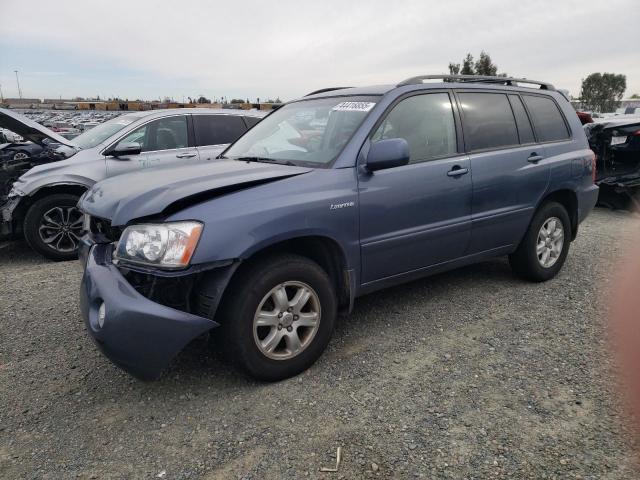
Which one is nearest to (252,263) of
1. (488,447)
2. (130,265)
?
(130,265)

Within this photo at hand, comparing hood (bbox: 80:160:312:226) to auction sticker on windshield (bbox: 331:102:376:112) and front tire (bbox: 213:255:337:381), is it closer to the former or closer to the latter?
front tire (bbox: 213:255:337:381)

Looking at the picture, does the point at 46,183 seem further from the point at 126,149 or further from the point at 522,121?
the point at 522,121

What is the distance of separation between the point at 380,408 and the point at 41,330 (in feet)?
8.62

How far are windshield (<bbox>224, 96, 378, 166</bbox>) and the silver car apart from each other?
130 cm

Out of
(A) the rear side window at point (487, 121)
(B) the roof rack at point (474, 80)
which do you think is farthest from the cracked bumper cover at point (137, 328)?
(A) the rear side window at point (487, 121)

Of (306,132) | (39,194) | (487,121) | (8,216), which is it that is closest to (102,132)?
(39,194)

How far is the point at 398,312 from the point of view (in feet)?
12.7

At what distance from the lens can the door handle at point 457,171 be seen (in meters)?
3.57

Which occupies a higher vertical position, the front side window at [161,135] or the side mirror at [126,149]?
the front side window at [161,135]

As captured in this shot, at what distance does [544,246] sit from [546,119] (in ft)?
3.83

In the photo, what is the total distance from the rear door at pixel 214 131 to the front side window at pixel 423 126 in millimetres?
3070

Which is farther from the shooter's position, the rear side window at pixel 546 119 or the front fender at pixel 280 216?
the rear side window at pixel 546 119

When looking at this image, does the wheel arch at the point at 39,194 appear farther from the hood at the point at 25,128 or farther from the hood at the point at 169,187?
the hood at the point at 169,187

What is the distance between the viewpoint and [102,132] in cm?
625
